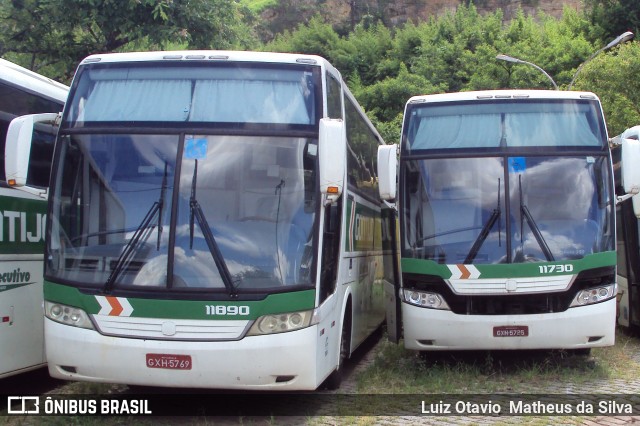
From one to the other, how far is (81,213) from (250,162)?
1.60 m

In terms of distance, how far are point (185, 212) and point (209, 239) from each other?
1.08ft

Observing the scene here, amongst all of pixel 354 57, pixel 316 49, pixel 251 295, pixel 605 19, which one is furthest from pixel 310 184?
pixel 316 49

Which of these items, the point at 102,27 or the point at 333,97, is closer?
the point at 333,97

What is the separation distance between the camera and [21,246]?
8375 millimetres

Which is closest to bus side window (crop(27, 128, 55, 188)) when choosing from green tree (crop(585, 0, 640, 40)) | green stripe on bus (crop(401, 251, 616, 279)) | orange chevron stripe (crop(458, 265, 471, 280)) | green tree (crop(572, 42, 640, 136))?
green stripe on bus (crop(401, 251, 616, 279))

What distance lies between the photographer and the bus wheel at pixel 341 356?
887cm

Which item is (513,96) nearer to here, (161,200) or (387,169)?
(387,169)

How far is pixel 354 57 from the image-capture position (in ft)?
185

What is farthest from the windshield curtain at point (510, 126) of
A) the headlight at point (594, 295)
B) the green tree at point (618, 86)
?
the green tree at point (618, 86)

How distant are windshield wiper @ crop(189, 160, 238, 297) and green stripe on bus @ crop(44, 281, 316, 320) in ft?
0.59

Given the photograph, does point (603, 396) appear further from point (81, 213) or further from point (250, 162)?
point (81, 213)

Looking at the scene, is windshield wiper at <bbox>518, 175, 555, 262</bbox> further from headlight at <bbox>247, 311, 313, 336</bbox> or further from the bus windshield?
headlight at <bbox>247, 311, 313, 336</bbox>

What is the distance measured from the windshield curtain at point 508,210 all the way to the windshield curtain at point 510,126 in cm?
23

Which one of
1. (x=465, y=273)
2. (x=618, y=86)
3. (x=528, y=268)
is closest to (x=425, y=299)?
(x=465, y=273)
